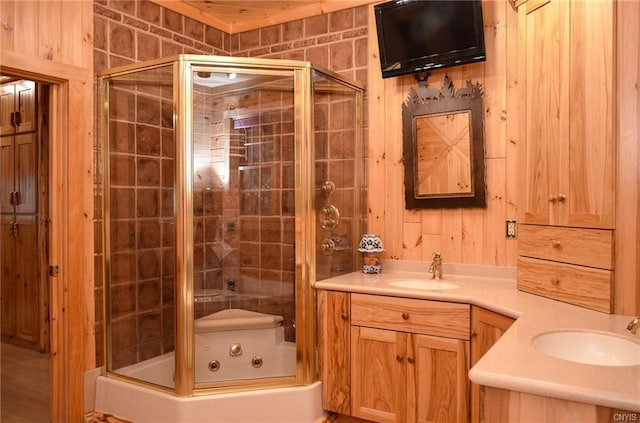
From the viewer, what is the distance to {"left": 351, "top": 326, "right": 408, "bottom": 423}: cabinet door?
8.00 feet

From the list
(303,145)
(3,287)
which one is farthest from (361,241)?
(3,287)

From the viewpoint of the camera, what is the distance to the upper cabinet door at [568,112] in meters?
1.90

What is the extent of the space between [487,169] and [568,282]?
2.89 ft

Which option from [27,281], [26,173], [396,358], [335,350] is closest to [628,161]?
[396,358]

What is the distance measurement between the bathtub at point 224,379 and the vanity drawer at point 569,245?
1.36m

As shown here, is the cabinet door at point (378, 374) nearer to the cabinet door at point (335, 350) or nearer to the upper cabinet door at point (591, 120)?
the cabinet door at point (335, 350)

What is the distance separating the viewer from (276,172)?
276 cm

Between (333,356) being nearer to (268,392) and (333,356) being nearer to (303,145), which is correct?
(268,392)

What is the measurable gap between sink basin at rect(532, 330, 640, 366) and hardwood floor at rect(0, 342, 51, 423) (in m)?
2.69

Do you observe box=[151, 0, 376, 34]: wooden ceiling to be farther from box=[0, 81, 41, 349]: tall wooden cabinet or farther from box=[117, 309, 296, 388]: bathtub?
box=[117, 309, 296, 388]: bathtub

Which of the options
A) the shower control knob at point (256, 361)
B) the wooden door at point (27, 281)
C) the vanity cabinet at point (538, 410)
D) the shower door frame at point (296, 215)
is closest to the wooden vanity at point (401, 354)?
the shower door frame at point (296, 215)

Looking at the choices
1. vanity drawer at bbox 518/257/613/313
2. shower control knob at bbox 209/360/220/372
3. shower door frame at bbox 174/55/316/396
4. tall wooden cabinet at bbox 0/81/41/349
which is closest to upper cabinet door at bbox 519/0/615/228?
vanity drawer at bbox 518/257/613/313

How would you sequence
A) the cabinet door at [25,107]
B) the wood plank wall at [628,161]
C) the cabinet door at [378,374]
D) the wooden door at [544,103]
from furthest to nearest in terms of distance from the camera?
the cabinet door at [25,107] < the cabinet door at [378,374] < the wooden door at [544,103] < the wood plank wall at [628,161]

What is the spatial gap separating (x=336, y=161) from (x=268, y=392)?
1394 mm
